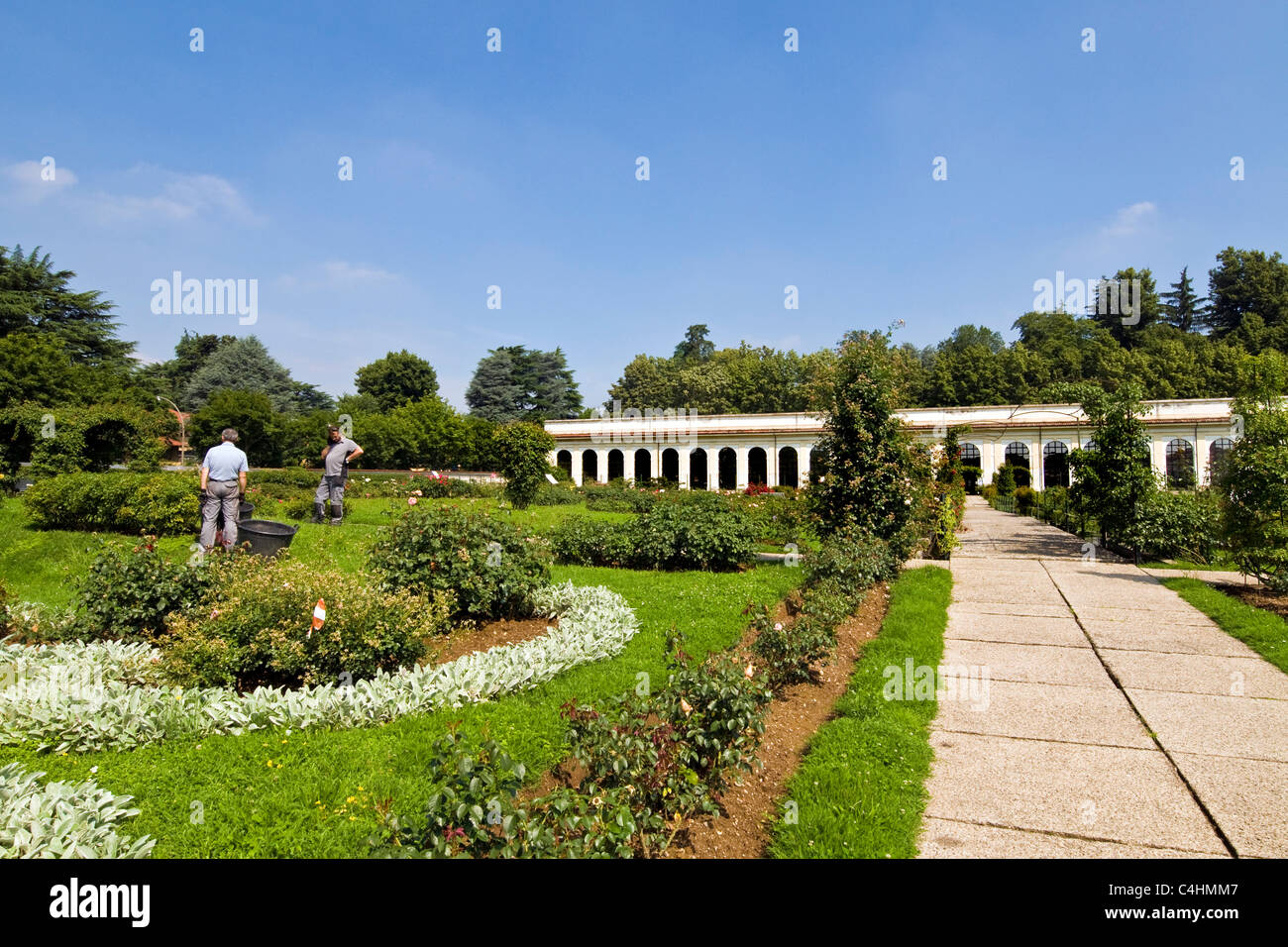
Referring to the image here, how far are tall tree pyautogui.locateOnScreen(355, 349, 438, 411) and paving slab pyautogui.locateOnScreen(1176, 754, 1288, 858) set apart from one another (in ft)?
198

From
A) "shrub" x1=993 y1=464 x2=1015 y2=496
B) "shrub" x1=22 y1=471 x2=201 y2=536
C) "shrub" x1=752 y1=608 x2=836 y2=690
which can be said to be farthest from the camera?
"shrub" x1=993 y1=464 x2=1015 y2=496

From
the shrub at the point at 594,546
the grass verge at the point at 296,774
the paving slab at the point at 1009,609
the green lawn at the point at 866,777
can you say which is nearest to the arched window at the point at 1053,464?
the paving slab at the point at 1009,609

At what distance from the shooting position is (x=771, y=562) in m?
10.5

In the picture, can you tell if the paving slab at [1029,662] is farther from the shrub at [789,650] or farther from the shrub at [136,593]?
the shrub at [136,593]

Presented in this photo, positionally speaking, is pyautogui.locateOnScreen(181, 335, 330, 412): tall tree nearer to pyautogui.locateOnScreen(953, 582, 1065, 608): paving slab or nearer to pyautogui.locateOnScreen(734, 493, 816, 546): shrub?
pyautogui.locateOnScreen(734, 493, 816, 546): shrub

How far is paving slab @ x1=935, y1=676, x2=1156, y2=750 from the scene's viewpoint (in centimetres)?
452

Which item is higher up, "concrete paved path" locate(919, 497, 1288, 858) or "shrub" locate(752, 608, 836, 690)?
"shrub" locate(752, 608, 836, 690)

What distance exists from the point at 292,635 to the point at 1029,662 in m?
5.86

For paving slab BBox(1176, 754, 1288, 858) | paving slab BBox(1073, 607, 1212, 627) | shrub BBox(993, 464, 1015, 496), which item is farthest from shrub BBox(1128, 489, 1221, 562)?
shrub BBox(993, 464, 1015, 496)

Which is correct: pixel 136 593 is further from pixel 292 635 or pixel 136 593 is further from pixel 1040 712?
pixel 1040 712

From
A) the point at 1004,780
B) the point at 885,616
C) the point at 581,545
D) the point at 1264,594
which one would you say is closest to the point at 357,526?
the point at 581,545

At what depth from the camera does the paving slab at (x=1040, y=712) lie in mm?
4516
